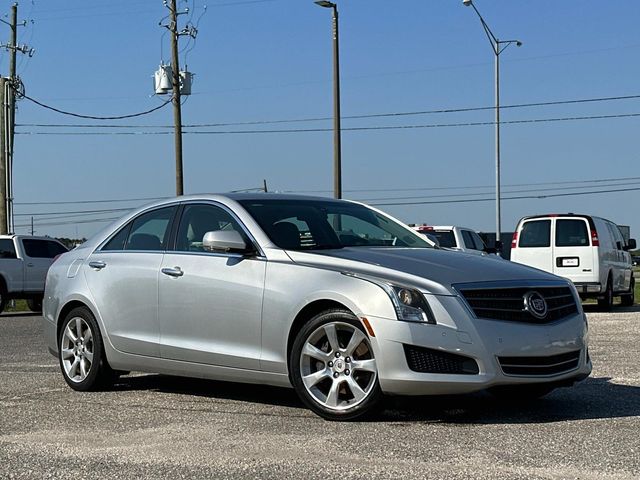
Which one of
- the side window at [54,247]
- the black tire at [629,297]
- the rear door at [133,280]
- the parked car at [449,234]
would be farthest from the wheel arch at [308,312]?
the side window at [54,247]

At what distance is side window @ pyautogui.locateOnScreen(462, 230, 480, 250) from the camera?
71.1ft

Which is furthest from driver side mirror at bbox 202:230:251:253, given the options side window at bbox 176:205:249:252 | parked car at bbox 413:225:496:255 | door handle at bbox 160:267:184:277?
parked car at bbox 413:225:496:255

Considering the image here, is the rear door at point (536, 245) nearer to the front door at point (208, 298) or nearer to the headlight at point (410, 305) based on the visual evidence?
the front door at point (208, 298)

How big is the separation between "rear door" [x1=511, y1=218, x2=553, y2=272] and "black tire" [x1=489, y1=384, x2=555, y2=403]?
1355cm

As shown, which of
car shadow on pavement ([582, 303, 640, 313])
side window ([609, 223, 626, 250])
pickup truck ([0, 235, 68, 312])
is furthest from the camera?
pickup truck ([0, 235, 68, 312])

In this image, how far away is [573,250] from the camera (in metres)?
21.1

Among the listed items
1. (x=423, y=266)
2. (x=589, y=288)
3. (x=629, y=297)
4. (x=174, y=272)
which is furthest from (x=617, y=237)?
(x=423, y=266)

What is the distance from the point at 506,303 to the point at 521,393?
3.94 feet

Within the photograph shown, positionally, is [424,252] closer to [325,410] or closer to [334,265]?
[334,265]

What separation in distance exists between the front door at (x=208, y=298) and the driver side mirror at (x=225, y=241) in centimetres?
10

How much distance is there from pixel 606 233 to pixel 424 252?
1523cm

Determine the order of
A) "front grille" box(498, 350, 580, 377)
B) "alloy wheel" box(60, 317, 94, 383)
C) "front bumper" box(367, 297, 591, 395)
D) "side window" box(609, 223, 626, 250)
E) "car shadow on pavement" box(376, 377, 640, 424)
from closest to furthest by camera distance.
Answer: "front bumper" box(367, 297, 591, 395), "front grille" box(498, 350, 580, 377), "car shadow on pavement" box(376, 377, 640, 424), "alloy wheel" box(60, 317, 94, 383), "side window" box(609, 223, 626, 250)

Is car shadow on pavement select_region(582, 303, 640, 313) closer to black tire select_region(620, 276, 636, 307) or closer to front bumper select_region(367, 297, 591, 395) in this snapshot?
black tire select_region(620, 276, 636, 307)

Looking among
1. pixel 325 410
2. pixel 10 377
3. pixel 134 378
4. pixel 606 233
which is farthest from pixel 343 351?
pixel 606 233
